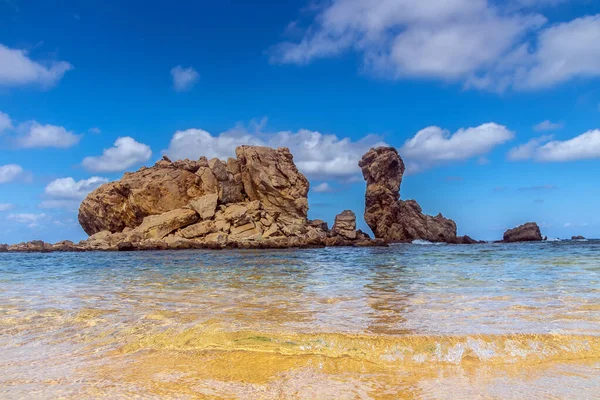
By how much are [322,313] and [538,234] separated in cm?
7873

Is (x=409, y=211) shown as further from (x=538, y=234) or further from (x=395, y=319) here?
(x=395, y=319)

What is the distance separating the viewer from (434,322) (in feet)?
16.8

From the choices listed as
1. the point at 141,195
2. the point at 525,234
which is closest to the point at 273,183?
the point at 141,195

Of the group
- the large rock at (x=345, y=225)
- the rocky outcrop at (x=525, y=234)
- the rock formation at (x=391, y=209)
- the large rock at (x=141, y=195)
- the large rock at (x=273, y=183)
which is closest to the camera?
the large rock at (x=141, y=195)

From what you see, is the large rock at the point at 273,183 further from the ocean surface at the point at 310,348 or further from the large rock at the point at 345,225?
the ocean surface at the point at 310,348

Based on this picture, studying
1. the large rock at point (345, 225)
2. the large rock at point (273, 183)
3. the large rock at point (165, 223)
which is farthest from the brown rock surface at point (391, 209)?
the large rock at point (165, 223)

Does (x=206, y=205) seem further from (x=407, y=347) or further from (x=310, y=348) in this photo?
(x=407, y=347)

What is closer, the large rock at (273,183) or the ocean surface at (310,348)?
the ocean surface at (310,348)

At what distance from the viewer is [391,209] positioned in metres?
67.8

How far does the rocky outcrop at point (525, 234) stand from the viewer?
237 feet

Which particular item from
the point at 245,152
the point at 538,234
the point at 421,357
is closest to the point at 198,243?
the point at 245,152

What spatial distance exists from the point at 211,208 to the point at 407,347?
4929cm

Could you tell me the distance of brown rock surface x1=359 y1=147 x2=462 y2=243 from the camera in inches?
2630

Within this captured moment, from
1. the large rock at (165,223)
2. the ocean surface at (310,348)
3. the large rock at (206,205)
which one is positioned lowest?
the ocean surface at (310,348)
